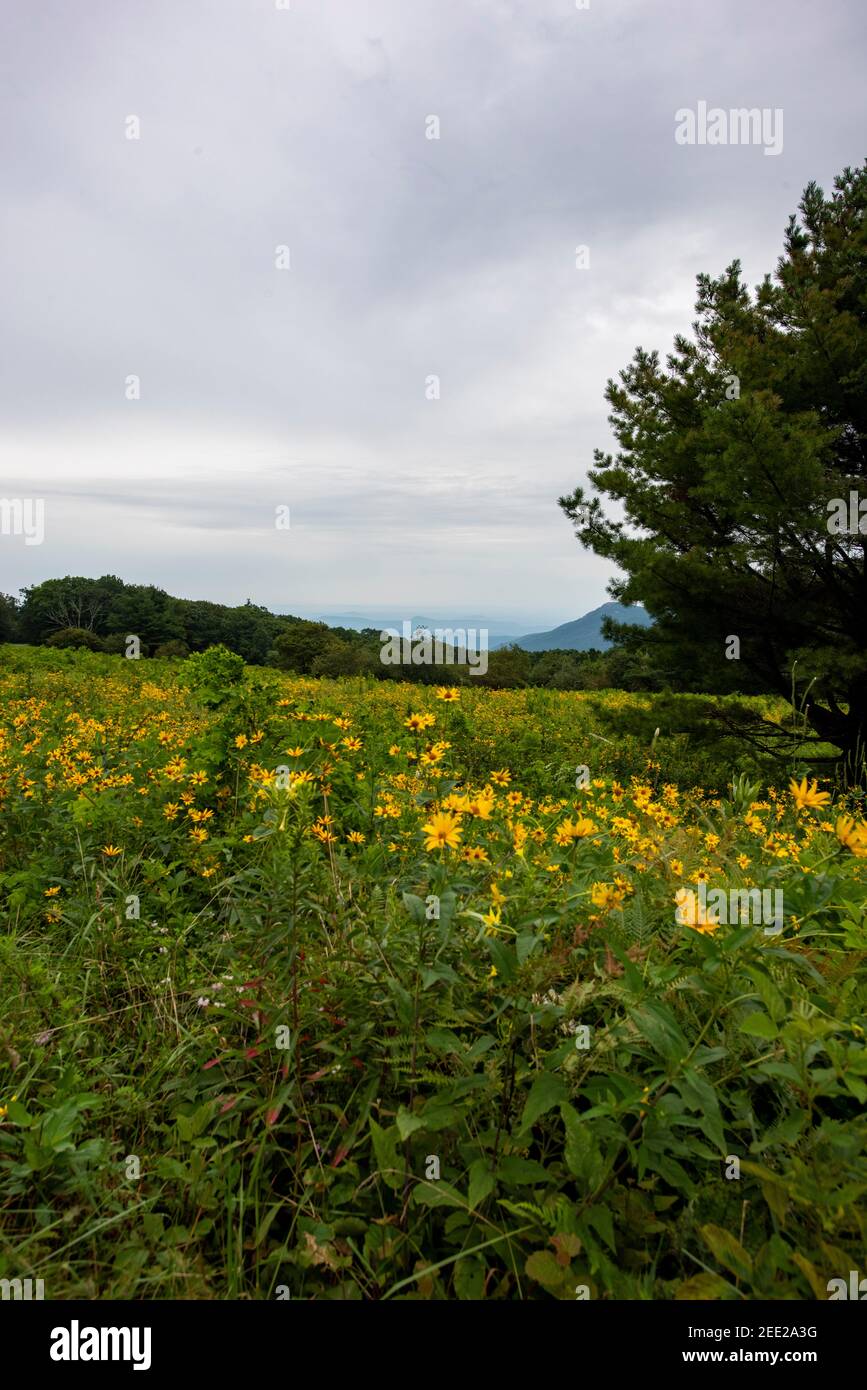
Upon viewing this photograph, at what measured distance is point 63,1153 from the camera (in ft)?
5.07

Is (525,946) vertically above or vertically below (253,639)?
below

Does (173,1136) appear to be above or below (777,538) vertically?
below

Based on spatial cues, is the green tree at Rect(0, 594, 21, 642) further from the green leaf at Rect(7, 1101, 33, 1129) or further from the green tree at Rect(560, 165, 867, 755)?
the green leaf at Rect(7, 1101, 33, 1129)

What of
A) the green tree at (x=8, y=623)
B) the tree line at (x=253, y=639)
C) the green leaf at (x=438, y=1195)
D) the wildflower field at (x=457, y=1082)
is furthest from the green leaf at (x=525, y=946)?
the green tree at (x=8, y=623)

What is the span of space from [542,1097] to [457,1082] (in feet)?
0.71

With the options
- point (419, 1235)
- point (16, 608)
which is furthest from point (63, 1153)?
point (16, 608)

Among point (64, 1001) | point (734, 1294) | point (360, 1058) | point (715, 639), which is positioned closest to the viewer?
point (734, 1294)

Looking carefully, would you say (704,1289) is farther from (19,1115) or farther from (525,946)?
(19,1115)

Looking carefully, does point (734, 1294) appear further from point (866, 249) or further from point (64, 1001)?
point (866, 249)

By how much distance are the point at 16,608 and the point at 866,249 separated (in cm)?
6113

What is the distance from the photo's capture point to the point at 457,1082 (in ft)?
4.61

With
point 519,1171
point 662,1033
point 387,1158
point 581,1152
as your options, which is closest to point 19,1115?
point 387,1158

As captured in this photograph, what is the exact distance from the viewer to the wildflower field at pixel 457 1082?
1.24 metres
